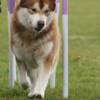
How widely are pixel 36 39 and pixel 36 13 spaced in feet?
1.70

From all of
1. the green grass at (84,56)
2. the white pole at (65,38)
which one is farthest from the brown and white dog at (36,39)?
the green grass at (84,56)

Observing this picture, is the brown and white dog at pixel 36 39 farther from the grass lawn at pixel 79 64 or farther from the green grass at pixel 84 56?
the green grass at pixel 84 56

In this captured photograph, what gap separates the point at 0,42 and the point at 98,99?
7.69 meters

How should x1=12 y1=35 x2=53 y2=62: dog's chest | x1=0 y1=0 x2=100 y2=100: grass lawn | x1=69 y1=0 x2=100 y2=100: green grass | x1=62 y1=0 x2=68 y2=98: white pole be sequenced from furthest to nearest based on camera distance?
x1=69 y1=0 x2=100 y2=100: green grass, x1=0 y1=0 x2=100 y2=100: grass lawn, x1=62 y1=0 x2=68 y2=98: white pole, x1=12 y1=35 x2=53 y2=62: dog's chest

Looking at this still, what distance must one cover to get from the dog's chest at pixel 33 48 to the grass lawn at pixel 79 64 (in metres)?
0.71

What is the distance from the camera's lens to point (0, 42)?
15.2 metres

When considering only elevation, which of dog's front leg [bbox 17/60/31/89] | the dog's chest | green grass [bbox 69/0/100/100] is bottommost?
green grass [bbox 69/0/100/100]

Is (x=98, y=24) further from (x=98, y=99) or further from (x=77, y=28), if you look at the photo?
(x=98, y=99)

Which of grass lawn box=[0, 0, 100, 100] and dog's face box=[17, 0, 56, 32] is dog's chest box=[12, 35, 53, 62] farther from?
grass lawn box=[0, 0, 100, 100]

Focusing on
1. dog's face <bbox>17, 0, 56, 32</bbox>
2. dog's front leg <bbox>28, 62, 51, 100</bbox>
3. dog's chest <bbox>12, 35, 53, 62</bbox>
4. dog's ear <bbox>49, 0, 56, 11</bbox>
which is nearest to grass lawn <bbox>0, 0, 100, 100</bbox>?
dog's front leg <bbox>28, 62, 51, 100</bbox>

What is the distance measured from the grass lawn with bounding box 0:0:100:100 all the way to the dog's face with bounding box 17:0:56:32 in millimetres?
1231

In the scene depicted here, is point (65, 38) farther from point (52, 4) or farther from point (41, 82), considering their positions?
point (41, 82)

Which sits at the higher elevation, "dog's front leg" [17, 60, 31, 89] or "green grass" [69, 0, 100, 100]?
"dog's front leg" [17, 60, 31, 89]

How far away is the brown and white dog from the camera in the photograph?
281 inches
